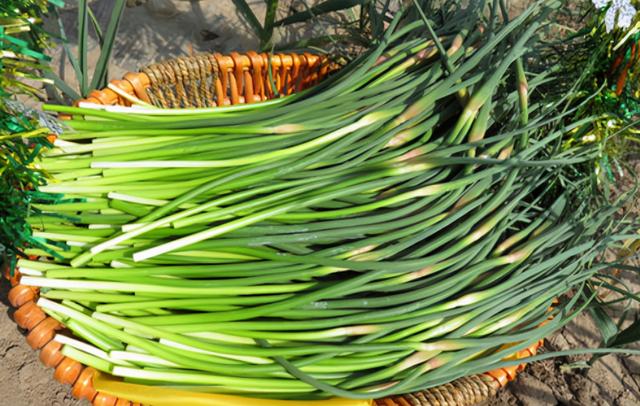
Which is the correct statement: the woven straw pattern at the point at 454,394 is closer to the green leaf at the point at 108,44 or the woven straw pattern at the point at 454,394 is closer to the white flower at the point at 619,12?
the white flower at the point at 619,12

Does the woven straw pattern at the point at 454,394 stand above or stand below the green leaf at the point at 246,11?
below

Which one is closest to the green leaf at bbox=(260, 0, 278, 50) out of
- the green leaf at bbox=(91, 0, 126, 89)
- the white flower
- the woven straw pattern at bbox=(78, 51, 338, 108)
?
the woven straw pattern at bbox=(78, 51, 338, 108)

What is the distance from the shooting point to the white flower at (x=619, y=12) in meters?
1.12

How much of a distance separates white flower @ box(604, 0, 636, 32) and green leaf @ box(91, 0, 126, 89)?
1018mm

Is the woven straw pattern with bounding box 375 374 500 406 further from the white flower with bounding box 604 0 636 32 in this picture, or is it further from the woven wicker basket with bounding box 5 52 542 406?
the white flower with bounding box 604 0 636 32

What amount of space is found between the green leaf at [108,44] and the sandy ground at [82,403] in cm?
52

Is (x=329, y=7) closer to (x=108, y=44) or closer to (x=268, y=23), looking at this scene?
(x=268, y=23)

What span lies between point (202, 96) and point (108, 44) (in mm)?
294

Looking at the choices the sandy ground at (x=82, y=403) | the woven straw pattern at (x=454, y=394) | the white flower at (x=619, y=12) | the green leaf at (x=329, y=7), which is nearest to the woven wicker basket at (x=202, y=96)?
the woven straw pattern at (x=454, y=394)

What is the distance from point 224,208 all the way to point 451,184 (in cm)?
41

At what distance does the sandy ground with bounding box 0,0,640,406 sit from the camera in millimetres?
1337

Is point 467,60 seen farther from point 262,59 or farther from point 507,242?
point 262,59

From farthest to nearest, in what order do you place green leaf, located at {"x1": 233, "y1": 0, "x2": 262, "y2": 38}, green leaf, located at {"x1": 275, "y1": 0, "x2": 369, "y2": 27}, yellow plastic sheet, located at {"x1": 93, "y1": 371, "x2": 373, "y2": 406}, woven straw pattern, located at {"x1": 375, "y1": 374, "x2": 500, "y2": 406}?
green leaf, located at {"x1": 233, "y1": 0, "x2": 262, "y2": 38}
green leaf, located at {"x1": 275, "y1": 0, "x2": 369, "y2": 27}
woven straw pattern, located at {"x1": 375, "y1": 374, "x2": 500, "y2": 406}
yellow plastic sheet, located at {"x1": 93, "y1": 371, "x2": 373, "y2": 406}

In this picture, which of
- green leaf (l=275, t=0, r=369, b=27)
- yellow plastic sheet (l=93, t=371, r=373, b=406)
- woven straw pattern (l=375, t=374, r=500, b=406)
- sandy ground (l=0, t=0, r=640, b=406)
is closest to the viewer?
yellow plastic sheet (l=93, t=371, r=373, b=406)
